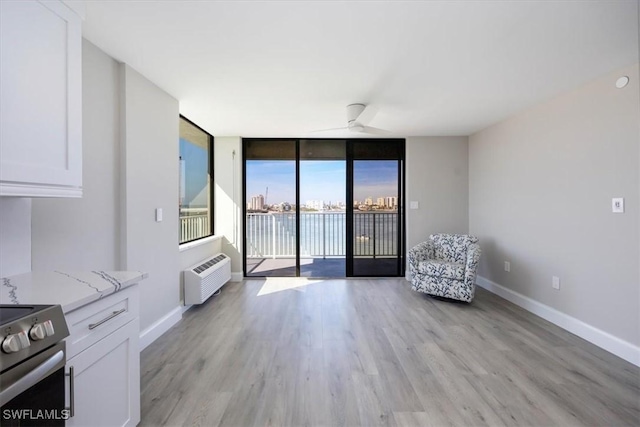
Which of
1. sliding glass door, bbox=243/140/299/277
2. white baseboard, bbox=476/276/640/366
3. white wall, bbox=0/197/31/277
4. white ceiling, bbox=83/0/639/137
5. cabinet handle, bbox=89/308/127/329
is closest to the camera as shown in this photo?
cabinet handle, bbox=89/308/127/329

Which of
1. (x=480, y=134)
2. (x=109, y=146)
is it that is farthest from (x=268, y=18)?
(x=480, y=134)

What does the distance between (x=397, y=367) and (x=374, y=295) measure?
170cm

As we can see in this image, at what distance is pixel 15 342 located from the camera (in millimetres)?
817

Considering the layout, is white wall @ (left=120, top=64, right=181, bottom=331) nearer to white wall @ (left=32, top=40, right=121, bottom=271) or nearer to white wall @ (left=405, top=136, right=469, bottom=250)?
white wall @ (left=32, top=40, right=121, bottom=271)

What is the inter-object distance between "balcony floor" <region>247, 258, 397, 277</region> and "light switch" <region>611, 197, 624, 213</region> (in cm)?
291

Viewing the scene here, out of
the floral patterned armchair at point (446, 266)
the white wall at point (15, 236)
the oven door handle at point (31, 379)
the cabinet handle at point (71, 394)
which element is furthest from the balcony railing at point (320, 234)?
the oven door handle at point (31, 379)

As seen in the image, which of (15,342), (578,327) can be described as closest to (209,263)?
(15,342)

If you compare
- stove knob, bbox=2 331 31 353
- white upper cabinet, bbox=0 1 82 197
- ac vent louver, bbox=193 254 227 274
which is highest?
white upper cabinet, bbox=0 1 82 197

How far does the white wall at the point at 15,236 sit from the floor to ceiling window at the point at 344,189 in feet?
10.3

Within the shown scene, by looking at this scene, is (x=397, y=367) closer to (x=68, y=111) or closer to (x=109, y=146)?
(x=68, y=111)

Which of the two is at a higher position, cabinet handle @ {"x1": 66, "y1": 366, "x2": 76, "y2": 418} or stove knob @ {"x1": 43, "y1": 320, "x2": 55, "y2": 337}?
stove knob @ {"x1": 43, "y1": 320, "x2": 55, "y2": 337}

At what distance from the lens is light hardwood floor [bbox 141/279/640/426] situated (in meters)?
1.62

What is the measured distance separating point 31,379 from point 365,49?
7.86 feet

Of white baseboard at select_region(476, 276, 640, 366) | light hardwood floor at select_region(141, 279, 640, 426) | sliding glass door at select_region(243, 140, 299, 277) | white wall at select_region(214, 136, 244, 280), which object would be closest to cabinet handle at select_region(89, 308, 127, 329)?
light hardwood floor at select_region(141, 279, 640, 426)
